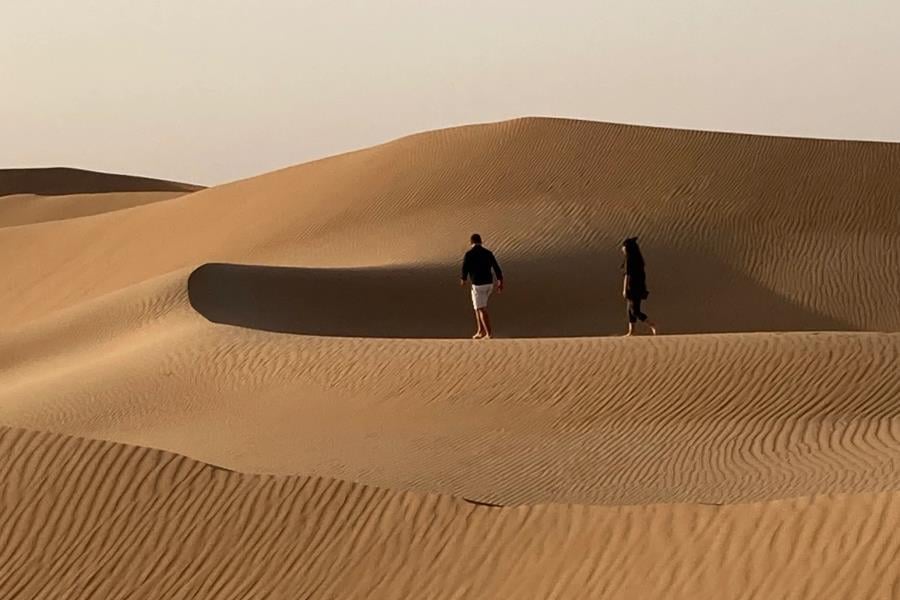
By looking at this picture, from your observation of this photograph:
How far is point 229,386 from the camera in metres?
14.9

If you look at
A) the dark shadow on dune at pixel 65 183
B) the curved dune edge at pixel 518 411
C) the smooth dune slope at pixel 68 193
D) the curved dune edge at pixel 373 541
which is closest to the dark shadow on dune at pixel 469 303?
the curved dune edge at pixel 518 411

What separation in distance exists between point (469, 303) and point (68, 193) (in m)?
70.4

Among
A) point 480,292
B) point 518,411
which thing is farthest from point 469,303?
point 518,411

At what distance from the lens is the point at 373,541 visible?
7.52 m

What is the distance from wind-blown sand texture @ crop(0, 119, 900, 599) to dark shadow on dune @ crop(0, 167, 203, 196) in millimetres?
57448

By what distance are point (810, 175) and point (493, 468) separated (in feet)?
76.8

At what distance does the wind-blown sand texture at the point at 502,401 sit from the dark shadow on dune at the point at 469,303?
0.25 ft

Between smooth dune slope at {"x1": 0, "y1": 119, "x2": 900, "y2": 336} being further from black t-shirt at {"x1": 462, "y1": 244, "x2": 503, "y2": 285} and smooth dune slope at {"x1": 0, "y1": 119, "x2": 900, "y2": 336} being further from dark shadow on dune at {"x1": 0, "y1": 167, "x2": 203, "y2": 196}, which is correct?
dark shadow on dune at {"x1": 0, "y1": 167, "x2": 203, "y2": 196}

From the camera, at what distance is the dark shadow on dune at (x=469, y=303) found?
21.7m

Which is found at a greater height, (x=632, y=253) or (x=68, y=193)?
(x=68, y=193)

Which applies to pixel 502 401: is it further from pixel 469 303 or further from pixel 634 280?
pixel 469 303

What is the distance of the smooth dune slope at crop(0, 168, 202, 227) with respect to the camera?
66.9m

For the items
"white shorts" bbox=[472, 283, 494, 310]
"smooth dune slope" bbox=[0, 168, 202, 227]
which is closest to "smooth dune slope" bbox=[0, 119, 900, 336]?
"white shorts" bbox=[472, 283, 494, 310]

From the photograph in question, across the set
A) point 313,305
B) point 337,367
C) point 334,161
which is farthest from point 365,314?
point 334,161
